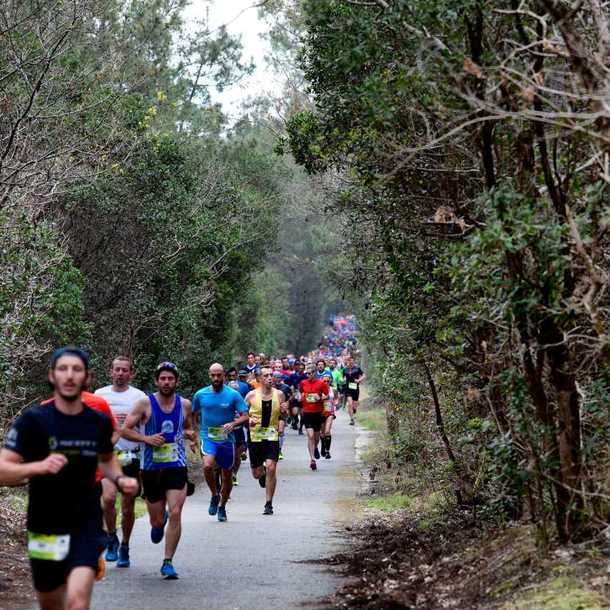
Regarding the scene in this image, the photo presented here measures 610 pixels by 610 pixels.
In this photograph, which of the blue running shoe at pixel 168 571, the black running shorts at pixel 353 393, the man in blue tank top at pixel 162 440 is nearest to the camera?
the blue running shoe at pixel 168 571

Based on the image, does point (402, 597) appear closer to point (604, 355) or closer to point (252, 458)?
point (604, 355)

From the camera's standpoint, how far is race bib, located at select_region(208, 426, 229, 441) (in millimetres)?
15734

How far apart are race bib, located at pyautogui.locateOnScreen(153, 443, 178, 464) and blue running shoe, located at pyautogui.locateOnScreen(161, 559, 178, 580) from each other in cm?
93

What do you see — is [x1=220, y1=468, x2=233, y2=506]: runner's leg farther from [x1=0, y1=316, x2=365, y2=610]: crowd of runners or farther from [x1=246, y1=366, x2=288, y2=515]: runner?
[x1=246, y1=366, x2=288, y2=515]: runner

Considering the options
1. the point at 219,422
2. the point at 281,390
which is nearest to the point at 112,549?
the point at 219,422

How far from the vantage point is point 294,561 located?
12.4 metres

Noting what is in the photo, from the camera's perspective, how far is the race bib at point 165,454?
11.5 metres

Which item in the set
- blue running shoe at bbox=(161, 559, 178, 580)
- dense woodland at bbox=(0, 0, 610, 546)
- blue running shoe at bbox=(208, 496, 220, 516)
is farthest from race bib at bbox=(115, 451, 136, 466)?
blue running shoe at bbox=(208, 496, 220, 516)

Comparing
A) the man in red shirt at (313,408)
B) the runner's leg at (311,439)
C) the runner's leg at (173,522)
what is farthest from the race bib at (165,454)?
the runner's leg at (311,439)

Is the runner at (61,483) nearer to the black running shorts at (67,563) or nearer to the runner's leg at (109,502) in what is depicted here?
the black running shorts at (67,563)

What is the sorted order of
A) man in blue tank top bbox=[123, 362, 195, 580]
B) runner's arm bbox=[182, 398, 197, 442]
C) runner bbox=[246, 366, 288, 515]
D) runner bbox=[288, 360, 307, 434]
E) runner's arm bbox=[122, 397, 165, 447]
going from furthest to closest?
1. runner bbox=[288, 360, 307, 434]
2. runner bbox=[246, 366, 288, 515]
3. runner's arm bbox=[182, 398, 197, 442]
4. man in blue tank top bbox=[123, 362, 195, 580]
5. runner's arm bbox=[122, 397, 165, 447]

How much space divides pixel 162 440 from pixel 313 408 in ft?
45.2

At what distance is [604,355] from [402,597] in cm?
257

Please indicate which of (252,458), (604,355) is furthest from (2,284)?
(604,355)
